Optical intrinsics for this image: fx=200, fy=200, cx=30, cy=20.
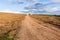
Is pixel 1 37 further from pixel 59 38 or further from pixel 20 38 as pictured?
pixel 59 38

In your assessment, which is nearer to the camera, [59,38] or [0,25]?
[59,38]

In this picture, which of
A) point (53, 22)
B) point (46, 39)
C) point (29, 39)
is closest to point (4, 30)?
point (29, 39)

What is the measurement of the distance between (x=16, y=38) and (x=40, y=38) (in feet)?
5.17

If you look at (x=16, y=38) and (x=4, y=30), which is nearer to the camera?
(x=16, y=38)

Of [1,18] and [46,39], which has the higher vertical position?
[1,18]

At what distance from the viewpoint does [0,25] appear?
1383cm

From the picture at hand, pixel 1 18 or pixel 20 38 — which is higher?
pixel 1 18

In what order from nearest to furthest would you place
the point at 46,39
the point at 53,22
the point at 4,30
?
the point at 46,39, the point at 4,30, the point at 53,22

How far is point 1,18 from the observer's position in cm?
1398

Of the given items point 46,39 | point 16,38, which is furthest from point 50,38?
point 16,38

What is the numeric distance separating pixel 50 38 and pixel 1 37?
3146 mm

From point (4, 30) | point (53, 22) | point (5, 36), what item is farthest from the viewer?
point (53, 22)

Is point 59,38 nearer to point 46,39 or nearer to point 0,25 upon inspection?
point 46,39

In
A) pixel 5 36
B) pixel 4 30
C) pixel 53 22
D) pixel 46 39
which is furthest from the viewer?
pixel 53 22
